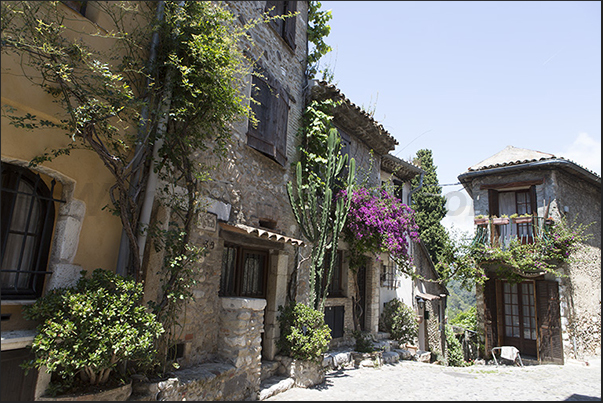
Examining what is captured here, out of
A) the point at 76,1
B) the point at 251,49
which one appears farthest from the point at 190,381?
the point at 251,49

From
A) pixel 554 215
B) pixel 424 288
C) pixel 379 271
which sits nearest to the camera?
pixel 379 271

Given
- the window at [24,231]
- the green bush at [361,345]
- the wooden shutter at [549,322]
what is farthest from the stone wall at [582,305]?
the window at [24,231]

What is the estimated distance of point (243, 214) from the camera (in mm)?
6043

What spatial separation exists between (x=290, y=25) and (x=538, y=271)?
9729 mm

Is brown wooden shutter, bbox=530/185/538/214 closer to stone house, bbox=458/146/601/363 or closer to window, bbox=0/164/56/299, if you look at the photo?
stone house, bbox=458/146/601/363

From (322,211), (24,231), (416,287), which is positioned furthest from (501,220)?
(24,231)

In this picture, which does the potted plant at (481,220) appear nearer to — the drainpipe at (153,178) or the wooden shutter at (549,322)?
the wooden shutter at (549,322)

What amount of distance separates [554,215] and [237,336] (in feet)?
36.0

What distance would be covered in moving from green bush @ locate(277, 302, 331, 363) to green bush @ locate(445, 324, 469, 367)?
31.6 feet

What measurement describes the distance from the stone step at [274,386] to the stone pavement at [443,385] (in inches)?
2.3

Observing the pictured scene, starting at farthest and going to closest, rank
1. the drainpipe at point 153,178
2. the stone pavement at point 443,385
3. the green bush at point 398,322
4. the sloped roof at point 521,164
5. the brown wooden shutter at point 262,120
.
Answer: the sloped roof at point 521,164 → the green bush at point 398,322 → the brown wooden shutter at point 262,120 → the stone pavement at point 443,385 → the drainpipe at point 153,178

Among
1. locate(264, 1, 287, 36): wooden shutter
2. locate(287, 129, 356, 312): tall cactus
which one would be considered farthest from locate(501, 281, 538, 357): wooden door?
locate(264, 1, 287, 36): wooden shutter

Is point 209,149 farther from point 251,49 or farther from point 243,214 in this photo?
point 251,49

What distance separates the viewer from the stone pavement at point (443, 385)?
224 inches
